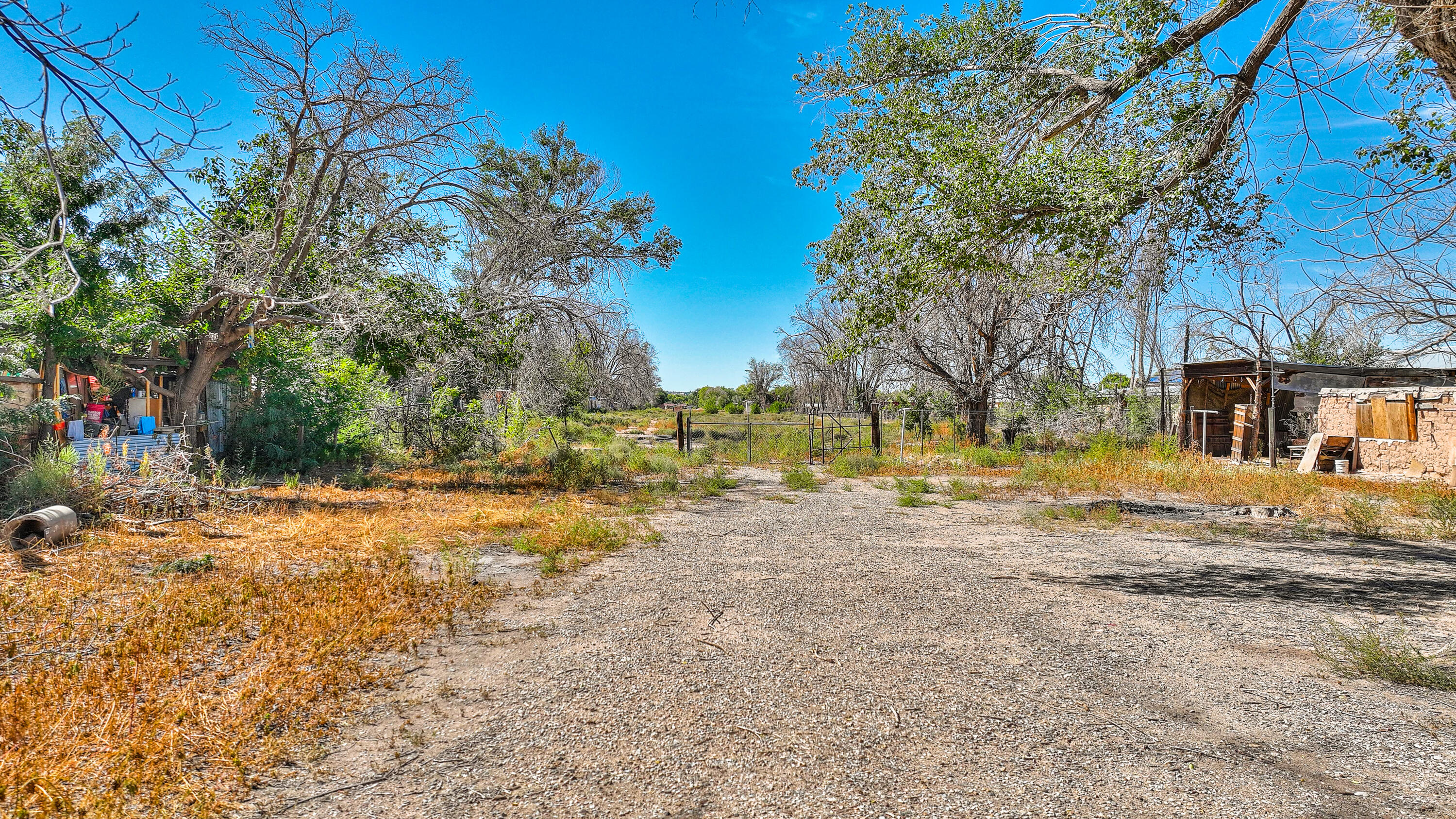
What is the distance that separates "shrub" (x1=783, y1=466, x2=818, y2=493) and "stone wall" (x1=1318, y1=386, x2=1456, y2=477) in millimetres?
12869

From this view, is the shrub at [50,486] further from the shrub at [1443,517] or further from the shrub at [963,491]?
the shrub at [1443,517]

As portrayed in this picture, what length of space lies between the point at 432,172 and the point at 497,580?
7.56 meters

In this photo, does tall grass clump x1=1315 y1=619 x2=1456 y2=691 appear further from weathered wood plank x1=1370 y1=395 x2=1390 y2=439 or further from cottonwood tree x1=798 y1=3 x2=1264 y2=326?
weathered wood plank x1=1370 y1=395 x2=1390 y2=439

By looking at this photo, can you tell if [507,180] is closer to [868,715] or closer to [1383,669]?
[868,715]

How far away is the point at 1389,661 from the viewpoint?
4094 millimetres

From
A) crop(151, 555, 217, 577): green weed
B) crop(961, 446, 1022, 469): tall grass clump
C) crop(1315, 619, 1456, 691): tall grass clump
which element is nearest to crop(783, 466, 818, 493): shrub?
crop(961, 446, 1022, 469): tall grass clump

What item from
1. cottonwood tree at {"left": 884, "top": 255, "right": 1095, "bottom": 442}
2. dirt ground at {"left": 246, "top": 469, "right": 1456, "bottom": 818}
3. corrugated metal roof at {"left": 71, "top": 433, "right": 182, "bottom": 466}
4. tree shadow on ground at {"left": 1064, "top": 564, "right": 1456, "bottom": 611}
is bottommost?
tree shadow on ground at {"left": 1064, "top": 564, "right": 1456, "bottom": 611}

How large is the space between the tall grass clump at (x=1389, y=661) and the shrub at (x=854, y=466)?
11729 millimetres

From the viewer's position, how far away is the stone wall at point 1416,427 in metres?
13.1

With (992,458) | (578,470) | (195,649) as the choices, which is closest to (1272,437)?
(992,458)

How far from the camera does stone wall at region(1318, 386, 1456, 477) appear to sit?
13094 mm

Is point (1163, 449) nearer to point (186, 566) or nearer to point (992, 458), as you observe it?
point (992, 458)

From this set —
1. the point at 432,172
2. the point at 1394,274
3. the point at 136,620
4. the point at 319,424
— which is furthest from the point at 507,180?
the point at 1394,274

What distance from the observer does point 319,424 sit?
1334 centimetres
